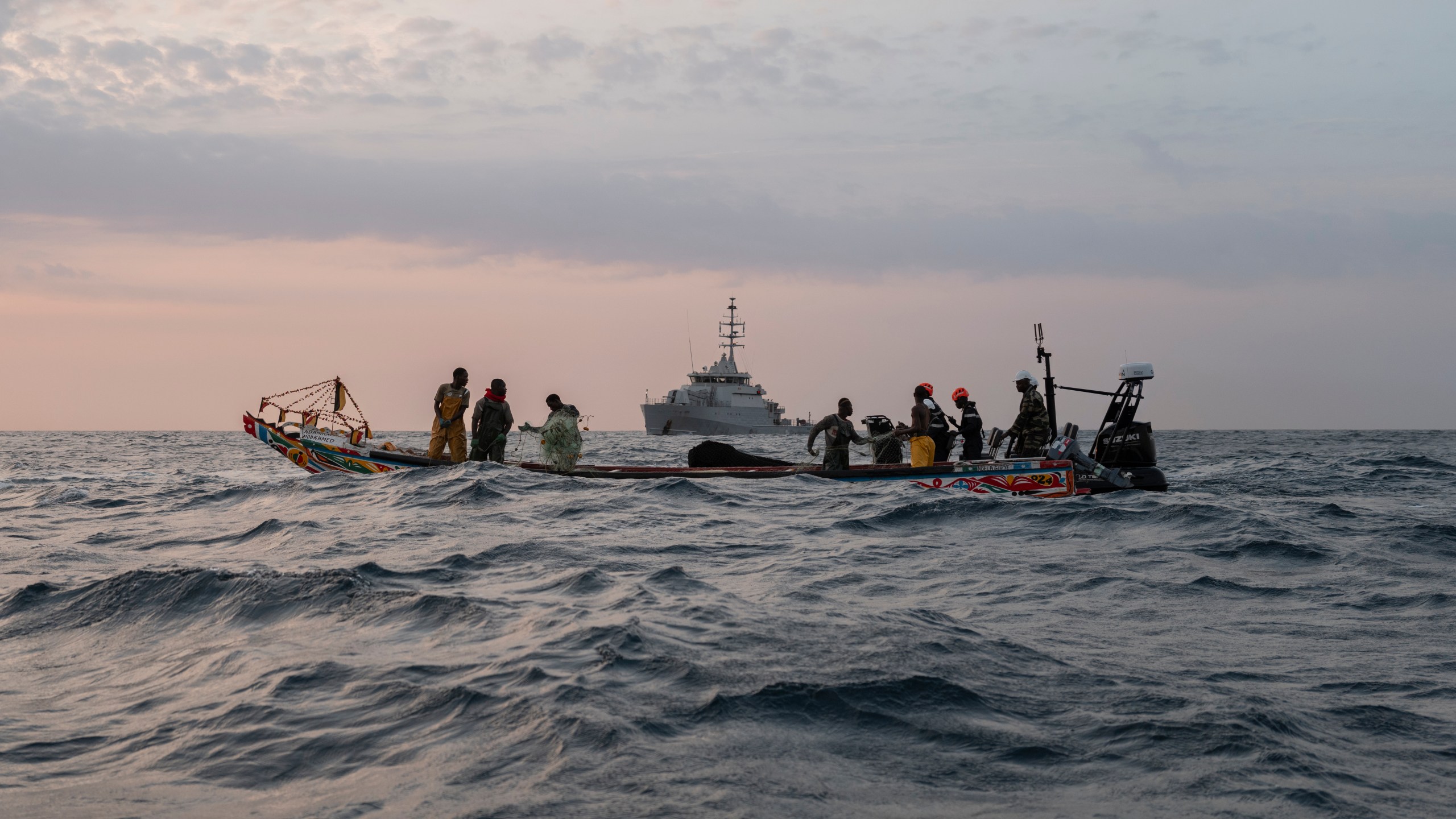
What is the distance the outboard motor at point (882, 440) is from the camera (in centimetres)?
1590

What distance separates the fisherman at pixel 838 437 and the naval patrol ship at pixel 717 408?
71.3m

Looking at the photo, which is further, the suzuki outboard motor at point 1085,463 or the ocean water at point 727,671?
the suzuki outboard motor at point 1085,463

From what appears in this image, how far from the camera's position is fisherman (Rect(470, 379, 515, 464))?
54.6ft

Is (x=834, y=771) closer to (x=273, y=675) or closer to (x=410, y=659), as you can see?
(x=410, y=659)

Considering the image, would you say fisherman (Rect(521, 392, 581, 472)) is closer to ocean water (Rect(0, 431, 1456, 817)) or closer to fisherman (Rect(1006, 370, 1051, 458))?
ocean water (Rect(0, 431, 1456, 817))

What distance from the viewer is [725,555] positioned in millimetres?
9891

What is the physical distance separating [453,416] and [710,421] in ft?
236

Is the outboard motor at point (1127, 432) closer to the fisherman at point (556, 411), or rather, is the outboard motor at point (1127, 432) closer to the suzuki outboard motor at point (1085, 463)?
the suzuki outboard motor at point (1085, 463)

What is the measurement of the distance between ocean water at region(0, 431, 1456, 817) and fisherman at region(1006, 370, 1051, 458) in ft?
9.88

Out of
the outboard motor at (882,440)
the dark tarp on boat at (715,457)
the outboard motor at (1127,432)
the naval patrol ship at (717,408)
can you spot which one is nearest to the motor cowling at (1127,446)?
the outboard motor at (1127,432)

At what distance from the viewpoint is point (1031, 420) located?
1501 cm

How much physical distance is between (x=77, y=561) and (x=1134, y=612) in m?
9.48

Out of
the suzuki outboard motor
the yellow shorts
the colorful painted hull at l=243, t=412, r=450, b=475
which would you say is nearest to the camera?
the suzuki outboard motor

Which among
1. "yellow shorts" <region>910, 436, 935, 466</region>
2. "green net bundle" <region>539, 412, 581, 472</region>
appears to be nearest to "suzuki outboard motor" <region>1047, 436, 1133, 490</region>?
"yellow shorts" <region>910, 436, 935, 466</region>
